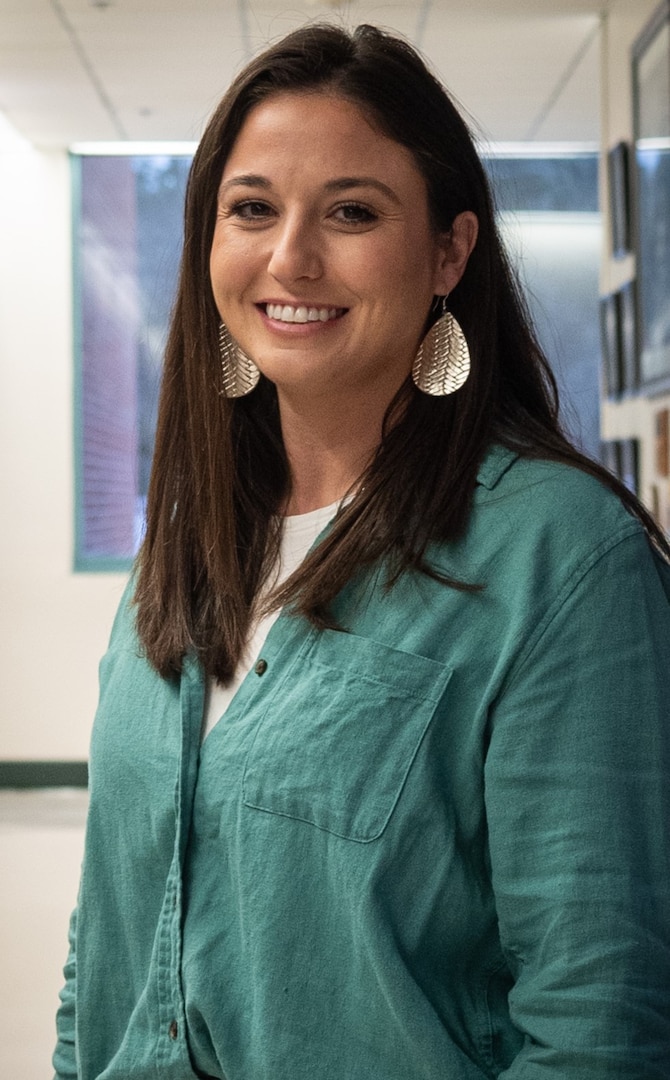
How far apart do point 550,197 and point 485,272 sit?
620 centimetres

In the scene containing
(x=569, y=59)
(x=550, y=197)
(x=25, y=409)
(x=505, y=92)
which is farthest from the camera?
(x=550, y=197)

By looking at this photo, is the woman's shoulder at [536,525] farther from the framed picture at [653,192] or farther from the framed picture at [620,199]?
the framed picture at [620,199]

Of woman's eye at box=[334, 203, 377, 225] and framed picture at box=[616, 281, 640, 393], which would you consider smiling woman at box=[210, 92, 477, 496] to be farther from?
framed picture at box=[616, 281, 640, 393]

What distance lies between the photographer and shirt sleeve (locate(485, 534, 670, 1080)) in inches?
35.6

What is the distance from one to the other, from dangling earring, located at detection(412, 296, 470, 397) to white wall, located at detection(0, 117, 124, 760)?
18.1ft

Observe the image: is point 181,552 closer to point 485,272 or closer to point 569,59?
point 485,272

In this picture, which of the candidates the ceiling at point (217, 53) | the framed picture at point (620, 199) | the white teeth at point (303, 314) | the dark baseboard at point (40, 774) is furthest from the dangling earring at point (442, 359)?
the dark baseboard at point (40, 774)

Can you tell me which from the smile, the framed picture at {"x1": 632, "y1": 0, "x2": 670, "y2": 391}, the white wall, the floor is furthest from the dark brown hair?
the white wall

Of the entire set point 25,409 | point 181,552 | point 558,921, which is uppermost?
point 25,409

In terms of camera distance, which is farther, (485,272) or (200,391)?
(200,391)

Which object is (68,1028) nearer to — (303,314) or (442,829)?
(442,829)

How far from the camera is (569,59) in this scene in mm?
5211

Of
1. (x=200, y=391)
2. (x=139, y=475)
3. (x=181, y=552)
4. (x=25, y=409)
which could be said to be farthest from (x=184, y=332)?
(x=139, y=475)

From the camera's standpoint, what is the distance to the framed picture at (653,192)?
3707 millimetres
